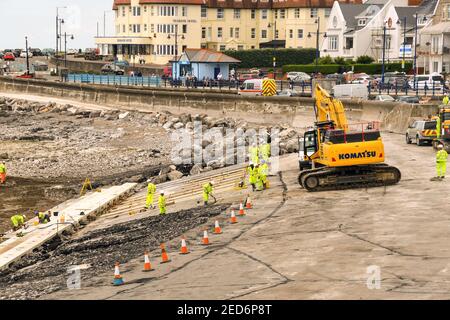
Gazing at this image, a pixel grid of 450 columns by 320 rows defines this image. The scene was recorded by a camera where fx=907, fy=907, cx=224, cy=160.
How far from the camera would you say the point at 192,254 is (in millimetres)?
21891

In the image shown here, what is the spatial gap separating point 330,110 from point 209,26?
8307cm

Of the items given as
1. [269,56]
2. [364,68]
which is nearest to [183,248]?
[364,68]

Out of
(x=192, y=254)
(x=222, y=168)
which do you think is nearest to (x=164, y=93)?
(x=222, y=168)

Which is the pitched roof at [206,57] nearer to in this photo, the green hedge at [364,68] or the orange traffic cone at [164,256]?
the green hedge at [364,68]

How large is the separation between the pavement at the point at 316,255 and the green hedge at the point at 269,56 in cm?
7332

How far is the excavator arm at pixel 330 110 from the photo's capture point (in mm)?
31712

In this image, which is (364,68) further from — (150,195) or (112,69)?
(150,195)

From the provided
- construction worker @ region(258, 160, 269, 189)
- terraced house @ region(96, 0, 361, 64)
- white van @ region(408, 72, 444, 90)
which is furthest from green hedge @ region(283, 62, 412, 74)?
construction worker @ region(258, 160, 269, 189)

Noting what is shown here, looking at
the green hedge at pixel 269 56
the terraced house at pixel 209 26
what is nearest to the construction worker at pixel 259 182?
the green hedge at pixel 269 56

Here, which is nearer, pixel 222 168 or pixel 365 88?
pixel 222 168

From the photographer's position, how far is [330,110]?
31984mm

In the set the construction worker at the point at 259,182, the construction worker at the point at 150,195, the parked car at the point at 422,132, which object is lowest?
the construction worker at the point at 150,195
